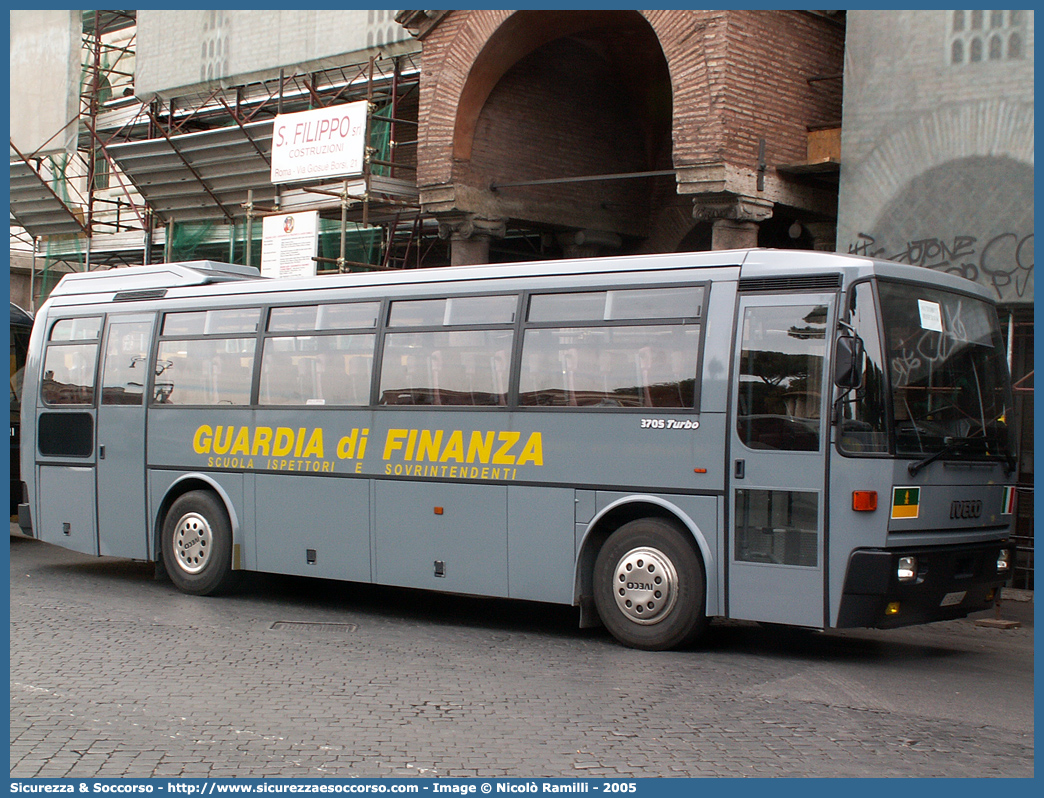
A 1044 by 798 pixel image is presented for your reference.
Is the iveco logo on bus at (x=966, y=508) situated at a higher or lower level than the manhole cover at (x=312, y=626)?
higher

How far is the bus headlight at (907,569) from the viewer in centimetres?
782

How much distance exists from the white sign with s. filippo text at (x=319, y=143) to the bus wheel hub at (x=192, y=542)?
8351 millimetres

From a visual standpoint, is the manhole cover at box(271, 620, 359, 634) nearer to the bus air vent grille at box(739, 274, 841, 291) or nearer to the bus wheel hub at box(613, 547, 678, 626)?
the bus wheel hub at box(613, 547, 678, 626)

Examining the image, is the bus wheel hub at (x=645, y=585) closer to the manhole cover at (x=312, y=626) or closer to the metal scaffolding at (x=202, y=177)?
the manhole cover at (x=312, y=626)

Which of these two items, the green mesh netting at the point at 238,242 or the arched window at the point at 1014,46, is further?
the green mesh netting at the point at 238,242

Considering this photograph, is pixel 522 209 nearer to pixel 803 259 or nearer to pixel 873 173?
pixel 873 173

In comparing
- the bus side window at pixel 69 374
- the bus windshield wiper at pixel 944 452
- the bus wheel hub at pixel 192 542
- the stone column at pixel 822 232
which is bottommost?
the bus wheel hub at pixel 192 542

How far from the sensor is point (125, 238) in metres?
25.4

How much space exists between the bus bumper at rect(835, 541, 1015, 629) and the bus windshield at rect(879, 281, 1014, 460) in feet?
2.23

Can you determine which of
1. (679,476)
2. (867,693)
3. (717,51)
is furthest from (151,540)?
(717,51)

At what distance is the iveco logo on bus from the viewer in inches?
325

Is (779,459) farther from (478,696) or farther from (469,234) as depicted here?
(469,234)

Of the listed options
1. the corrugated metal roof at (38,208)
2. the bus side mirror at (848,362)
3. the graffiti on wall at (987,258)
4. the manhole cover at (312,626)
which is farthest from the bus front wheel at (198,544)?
the corrugated metal roof at (38,208)

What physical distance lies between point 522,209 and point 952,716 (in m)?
11.8
